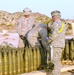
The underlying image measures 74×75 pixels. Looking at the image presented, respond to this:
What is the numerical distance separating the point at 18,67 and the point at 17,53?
421 mm

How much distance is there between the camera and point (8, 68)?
9.74m

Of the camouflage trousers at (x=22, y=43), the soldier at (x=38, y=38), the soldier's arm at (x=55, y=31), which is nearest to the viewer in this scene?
the soldier's arm at (x=55, y=31)

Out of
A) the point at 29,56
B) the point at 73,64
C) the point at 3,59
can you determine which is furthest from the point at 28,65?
the point at 73,64

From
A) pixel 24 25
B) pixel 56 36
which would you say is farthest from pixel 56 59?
pixel 24 25

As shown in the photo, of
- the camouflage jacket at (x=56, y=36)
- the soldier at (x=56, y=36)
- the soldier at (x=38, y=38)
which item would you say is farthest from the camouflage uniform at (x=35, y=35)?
the camouflage jacket at (x=56, y=36)

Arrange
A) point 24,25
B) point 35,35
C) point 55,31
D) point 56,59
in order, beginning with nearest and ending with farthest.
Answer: point 55,31
point 56,59
point 35,35
point 24,25

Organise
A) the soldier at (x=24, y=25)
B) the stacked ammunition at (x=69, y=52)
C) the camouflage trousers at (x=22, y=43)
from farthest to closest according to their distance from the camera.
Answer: the stacked ammunition at (x=69, y=52) → the camouflage trousers at (x=22, y=43) → the soldier at (x=24, y=25)

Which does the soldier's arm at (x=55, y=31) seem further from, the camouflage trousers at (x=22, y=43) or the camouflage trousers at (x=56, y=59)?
the camouflage trousers at (x=22, y=43)

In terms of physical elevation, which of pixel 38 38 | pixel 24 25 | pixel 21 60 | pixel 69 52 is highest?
pixel 24 25

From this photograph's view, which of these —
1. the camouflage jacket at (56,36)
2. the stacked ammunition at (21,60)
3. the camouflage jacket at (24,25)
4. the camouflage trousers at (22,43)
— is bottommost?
the stacked ammunition at (21,60)

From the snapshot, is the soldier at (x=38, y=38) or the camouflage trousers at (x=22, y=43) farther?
the camouflage trousers at (x=22, y=43)

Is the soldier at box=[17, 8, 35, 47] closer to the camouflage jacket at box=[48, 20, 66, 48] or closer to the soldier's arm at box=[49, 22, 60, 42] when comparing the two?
the camouflage jacket at box=[48, 20, 66, 48]

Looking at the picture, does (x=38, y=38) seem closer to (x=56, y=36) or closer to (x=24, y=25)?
(x=24, y=25)

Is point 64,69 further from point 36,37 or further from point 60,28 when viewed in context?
point 60,28
